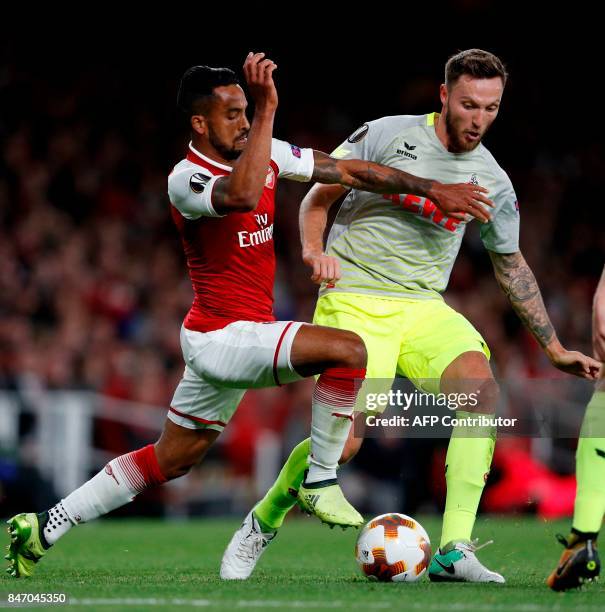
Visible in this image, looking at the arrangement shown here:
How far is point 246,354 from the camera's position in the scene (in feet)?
18.0

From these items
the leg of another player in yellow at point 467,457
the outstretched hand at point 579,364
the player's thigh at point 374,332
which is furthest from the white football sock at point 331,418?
the outstretched hand at point 579,364

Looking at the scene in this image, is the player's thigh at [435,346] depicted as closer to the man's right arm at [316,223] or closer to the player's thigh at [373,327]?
the player's thigh at [373,327]

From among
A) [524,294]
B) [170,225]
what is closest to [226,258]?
[524,294]

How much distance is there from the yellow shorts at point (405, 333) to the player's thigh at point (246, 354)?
66 centimetres

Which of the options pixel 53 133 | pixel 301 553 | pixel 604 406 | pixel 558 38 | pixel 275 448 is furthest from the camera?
pixel 558 38

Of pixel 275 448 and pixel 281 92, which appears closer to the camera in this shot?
pixel 275 448

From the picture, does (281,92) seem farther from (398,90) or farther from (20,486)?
(20,486)

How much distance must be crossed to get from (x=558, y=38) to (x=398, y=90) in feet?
8.22

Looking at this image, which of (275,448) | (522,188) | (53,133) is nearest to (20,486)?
(275,448)

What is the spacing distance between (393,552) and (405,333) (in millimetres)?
1099

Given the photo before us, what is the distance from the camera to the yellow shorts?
5996 mm

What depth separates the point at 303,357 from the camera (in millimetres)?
5422

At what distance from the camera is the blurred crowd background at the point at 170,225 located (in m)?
12.6

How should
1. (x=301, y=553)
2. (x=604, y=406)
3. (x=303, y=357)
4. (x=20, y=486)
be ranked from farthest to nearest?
1. (x=20, y=486)
2. (x=301, y=553)
3. (x=303, y=357)
4. (x=604, y=406)
